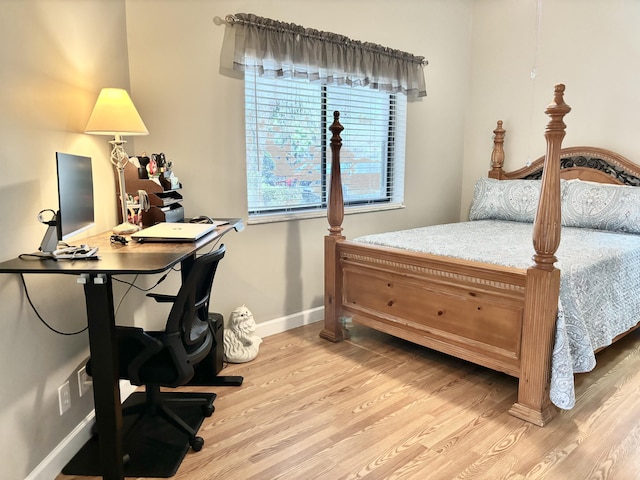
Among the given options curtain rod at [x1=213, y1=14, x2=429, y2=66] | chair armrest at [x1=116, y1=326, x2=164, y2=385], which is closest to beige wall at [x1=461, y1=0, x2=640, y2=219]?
curtain rod at [x1=213, y1=14, x2=429, y2=66]

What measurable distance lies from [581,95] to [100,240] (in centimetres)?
371

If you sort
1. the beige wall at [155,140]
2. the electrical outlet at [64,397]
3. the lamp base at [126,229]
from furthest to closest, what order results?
1. the lamp base at [126,229]
2. the electrical outlet at [64,397]
3. the beige wall at [155,140]

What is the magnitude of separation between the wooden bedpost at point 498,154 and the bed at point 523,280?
1.48 ft

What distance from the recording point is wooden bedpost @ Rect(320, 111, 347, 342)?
2.99 m

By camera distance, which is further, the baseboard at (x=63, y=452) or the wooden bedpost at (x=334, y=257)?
the wooden bedpost at (x=334, y=257)

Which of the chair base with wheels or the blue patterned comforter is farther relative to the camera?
the blue patterned comforter

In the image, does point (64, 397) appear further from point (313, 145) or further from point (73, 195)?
point (313, 145)

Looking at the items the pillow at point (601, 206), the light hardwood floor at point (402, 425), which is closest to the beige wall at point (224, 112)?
the pillow at point (601, 206)

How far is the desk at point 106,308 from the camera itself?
1469 mm

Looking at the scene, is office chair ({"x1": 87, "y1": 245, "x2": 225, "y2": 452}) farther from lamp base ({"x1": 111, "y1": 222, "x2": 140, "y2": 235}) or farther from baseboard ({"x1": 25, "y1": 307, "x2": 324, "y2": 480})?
lamp base ({"x1": 111, "y1": 222, "x2": 140, "y2": 235})

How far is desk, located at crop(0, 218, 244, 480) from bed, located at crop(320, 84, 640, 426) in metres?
1.40

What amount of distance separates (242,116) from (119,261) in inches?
64.1

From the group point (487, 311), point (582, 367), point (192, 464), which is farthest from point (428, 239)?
point (192, 464)

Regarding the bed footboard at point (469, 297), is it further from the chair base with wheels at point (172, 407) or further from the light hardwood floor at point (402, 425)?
the chair base with wheels at point (172, 407)
